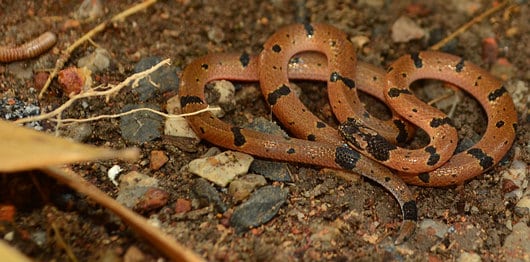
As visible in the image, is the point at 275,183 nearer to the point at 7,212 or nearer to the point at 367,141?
the point at 367,141

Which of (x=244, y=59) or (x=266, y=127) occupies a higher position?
(x=244, y=59)

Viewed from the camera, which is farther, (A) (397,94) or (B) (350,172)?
(A) (397,94)

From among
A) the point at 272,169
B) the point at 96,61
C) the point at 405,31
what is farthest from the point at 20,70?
the point at 405,31

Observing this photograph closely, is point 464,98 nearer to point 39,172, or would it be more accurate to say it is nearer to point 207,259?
point 207,259

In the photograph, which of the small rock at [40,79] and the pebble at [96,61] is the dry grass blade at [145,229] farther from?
the pebble at [96,61]

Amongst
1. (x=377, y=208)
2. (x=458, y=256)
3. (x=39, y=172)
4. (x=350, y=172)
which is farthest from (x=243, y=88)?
(x=458, y=256)

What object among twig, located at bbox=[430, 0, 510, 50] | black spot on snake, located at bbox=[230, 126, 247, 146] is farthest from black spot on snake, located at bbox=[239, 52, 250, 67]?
twig, located at bbox=[430, 0, 510, 50]

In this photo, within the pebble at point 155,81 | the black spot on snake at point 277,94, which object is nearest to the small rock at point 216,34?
the pebble at point 155,81
